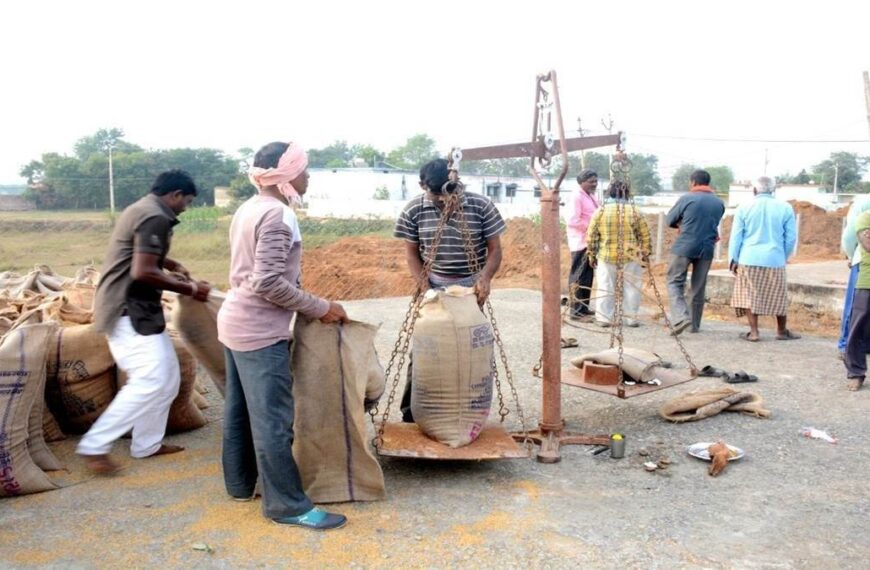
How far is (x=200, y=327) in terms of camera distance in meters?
4.38

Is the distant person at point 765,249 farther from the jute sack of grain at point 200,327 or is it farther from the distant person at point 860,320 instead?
the jute sack of grain at point 200,327

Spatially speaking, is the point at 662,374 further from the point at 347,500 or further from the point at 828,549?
the point at 347,500

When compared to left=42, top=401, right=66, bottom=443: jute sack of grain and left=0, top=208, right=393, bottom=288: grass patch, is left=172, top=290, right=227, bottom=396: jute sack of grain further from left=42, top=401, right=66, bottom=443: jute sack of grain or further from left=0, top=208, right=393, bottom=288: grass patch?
left=0, top=208, right=393, bottom=288: grass patch

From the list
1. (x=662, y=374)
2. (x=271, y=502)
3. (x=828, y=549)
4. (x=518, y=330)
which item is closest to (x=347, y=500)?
(x=271, y=502)

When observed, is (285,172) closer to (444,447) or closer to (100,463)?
(444,447)

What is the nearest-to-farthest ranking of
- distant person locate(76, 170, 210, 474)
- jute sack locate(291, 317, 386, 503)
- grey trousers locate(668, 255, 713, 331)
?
jute sack locate(291, 317, 386, 503) < distant person locate(76, 170, 210, 474) < grey trousers locate(668, 255, 713, 331)

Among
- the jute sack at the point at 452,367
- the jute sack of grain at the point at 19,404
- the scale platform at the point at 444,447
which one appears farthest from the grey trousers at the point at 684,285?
the jute sack of grain at the point at 19,404

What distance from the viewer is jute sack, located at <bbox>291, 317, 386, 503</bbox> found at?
3725mm

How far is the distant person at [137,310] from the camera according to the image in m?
4.00

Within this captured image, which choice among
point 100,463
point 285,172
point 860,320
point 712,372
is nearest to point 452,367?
point 285,172

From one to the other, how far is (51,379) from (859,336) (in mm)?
5818

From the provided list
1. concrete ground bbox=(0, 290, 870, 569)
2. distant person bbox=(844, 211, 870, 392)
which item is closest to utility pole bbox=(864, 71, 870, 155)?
distant person bbox=(844, 211, 870, 392)

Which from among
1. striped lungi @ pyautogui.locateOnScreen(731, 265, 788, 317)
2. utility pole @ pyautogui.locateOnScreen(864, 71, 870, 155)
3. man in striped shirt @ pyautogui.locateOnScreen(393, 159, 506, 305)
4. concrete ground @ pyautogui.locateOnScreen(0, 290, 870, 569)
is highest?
utility pole @ pyautogui.locateOnScreen(864, 71, 870, 155)

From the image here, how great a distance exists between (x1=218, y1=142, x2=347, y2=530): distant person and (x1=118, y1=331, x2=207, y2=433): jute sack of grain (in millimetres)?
1301
